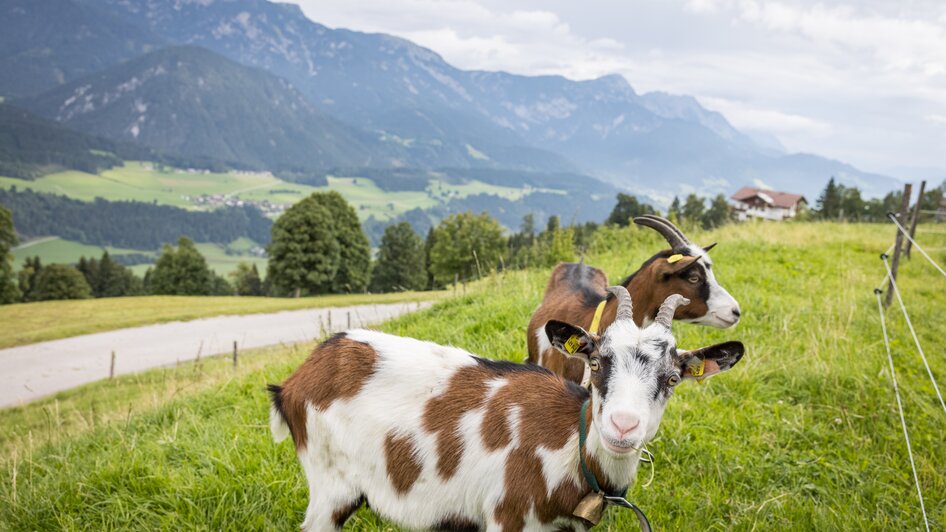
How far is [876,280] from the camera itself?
10516 millimetres

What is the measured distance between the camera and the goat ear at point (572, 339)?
8.75 feet

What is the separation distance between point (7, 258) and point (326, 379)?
5054cm

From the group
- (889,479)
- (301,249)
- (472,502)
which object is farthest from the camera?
(301,249)

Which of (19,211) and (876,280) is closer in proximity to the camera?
(876,280)

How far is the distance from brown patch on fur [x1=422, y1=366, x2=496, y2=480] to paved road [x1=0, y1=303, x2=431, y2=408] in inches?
397

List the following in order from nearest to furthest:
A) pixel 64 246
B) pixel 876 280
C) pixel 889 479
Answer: pixel 889 479, pixel 876 280, pixel 64 246

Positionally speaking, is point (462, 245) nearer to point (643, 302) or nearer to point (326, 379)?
point (643, 302)

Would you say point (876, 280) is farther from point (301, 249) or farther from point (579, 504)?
point (301, 249)

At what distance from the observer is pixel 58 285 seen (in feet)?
174

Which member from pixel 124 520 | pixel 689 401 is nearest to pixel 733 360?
pixel 689 401

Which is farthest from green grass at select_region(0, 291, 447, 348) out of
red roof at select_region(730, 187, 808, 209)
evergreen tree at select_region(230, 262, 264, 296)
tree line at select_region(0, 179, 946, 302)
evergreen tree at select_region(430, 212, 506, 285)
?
red roof at select_region(730, 187, 808, 209)

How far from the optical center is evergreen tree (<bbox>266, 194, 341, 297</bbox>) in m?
40.0

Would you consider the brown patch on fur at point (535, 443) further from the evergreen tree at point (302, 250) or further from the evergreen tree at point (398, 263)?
the evergreen tree at point (398, 263)

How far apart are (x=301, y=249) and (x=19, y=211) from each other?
7620 inches
